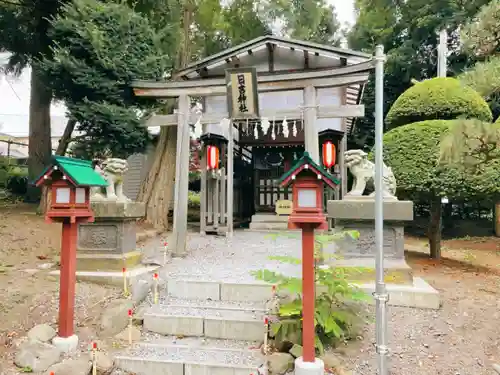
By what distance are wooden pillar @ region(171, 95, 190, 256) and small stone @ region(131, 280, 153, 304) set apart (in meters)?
2.62

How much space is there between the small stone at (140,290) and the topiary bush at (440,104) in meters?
6.66

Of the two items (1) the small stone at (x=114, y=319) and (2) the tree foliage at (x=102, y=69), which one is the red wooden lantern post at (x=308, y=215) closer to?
(1) the small stone at (x=114, y=319)

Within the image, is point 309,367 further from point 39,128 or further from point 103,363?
point 39,128

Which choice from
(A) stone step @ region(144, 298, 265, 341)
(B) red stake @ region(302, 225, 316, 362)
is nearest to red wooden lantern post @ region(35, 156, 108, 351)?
(A) stone step @ region(144, 298, 265, 341)

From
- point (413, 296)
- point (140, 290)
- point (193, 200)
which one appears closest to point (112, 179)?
point (140, 290)

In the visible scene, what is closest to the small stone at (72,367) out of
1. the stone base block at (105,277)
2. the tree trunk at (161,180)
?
the stone base block at (105,277)

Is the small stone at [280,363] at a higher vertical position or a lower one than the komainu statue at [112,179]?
lower

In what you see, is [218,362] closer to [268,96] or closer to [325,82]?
[325,82]

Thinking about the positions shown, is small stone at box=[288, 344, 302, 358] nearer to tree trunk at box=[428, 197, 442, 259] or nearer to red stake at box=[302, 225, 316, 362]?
red stake at box=[302, 225, 316, 362]

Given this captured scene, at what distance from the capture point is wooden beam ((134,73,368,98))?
8123mm

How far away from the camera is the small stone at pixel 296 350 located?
438cm

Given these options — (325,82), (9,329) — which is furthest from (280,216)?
(9,329)

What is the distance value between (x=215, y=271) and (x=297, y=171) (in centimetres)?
366

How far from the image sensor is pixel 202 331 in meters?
5.18
